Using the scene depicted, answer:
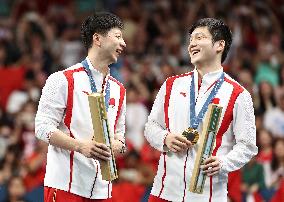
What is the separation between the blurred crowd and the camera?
10945mm

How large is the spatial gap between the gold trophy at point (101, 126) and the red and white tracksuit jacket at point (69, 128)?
22cm

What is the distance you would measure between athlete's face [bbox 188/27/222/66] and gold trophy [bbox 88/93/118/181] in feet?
2.83

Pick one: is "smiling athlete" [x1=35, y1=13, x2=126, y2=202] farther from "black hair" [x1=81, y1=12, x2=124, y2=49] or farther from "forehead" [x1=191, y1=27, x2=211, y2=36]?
"forehead" [x1=191, y1=27, x2=211, y2=36]

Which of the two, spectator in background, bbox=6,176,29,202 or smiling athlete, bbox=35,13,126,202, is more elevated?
smiling athlete, bbox=35,13,126,202

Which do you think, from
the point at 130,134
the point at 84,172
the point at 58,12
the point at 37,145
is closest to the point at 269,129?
the point at 130,134

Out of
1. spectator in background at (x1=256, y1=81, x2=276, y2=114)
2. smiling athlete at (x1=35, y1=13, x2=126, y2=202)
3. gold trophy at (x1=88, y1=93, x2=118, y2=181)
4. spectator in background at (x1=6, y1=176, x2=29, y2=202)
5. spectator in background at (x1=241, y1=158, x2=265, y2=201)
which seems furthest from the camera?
spectator in background at (x1=256, y1=81, x2=276, y2=114)

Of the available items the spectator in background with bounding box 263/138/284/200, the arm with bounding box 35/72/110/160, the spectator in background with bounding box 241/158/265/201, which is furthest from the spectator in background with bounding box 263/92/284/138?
→ the arm with bounding box 35/72/110/160

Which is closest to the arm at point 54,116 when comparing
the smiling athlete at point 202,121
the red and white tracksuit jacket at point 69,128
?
the red and white tracksuit jacket at point 69,128

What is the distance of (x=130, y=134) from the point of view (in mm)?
13039

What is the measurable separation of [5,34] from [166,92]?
8.80 meters

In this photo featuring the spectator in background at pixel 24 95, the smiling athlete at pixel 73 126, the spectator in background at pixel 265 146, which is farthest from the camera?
the spectator in background at pixel 24 95

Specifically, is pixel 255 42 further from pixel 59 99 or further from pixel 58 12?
pixel 59 99

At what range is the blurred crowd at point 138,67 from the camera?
10.9 metres

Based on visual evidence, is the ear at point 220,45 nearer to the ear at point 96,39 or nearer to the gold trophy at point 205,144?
the gold trophy at point 205,144
